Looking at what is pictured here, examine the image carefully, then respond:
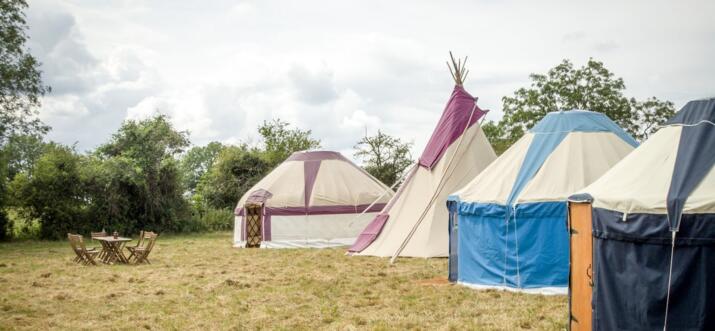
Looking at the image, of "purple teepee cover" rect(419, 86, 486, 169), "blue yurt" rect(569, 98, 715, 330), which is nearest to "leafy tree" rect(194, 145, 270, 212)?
"purple teepee cover" rect(419, 86, 486, 169)

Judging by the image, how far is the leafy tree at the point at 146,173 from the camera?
24969mm

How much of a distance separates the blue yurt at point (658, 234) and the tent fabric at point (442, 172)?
305 inches

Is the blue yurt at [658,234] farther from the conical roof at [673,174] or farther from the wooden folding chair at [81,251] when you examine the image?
the wooden folding chair at [81,251]

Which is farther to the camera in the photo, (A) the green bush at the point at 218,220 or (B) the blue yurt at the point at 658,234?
(A) the green bush at the point at 218,220

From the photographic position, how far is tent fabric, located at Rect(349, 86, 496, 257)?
47.5 feet

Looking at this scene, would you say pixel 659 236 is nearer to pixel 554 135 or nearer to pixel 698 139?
pixel 698 139

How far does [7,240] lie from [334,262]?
13.6 meters

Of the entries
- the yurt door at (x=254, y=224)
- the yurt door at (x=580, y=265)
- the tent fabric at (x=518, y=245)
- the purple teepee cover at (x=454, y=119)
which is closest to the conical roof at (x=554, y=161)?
the tent fabric at (x=518, y=245)

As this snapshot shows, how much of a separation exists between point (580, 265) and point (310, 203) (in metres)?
13.8

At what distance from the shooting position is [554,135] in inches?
412

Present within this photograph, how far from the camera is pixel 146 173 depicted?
2569 cm

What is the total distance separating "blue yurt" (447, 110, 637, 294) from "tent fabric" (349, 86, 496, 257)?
342 centimetres

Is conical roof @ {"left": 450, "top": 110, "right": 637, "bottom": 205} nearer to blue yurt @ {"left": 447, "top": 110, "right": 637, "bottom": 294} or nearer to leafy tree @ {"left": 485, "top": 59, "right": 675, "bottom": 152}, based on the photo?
blue yurt @ {"left": 447, "top": 110, "right": 637, "bottom": 294}

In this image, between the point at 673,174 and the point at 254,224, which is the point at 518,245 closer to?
the point at 673,174
